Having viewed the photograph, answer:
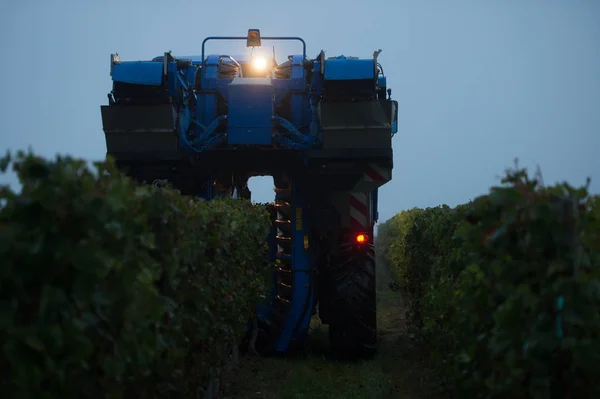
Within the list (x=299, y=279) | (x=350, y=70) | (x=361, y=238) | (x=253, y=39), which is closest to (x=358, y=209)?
(x=361, y=238)

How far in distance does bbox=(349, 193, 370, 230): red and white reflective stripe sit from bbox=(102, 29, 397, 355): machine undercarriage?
0.05 feet

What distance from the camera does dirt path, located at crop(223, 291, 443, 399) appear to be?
7375mm

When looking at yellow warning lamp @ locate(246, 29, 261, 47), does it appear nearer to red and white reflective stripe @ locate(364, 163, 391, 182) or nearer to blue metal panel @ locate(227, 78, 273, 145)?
blue metal panel @ locate(227, 78, 273, 145)

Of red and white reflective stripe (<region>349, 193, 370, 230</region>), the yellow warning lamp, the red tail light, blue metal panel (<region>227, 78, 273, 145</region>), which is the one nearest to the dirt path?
the red tail light

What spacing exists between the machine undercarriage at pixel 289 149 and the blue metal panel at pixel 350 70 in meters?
0.01

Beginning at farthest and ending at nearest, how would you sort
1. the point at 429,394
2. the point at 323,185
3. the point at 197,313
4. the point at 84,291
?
the point at 323,185, the point at 429,394, the point at 197,313, the point at 84,291

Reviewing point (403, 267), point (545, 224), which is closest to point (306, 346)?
point (403, 267)

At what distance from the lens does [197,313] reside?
4.91m

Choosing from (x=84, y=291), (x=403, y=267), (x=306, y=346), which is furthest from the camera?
(x=403, y=267)

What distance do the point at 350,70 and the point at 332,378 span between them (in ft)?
10.6

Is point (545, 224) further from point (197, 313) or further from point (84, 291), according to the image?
point (197, 313)

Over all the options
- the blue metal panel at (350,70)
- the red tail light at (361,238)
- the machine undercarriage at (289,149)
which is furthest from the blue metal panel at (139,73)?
the red tail light at (361,238)

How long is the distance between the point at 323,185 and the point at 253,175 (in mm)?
1603

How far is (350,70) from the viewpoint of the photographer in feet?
26.1
